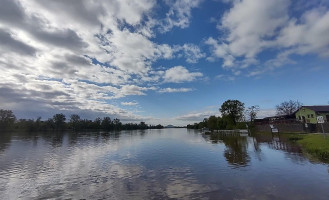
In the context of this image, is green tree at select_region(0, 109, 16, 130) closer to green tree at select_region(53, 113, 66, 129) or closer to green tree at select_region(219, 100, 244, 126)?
green tree at select_region(53, 113, 66, 129)

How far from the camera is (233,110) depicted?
11856 cm

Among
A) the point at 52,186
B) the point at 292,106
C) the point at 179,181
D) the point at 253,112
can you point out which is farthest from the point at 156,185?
the point at 292,106

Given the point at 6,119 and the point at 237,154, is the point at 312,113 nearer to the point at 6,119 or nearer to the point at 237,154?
the point at 237,154

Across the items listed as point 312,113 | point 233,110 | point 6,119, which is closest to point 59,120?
point 6,119

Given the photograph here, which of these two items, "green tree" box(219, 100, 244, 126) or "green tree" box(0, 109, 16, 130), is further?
"green tree" box(0, 109, 16, 130)

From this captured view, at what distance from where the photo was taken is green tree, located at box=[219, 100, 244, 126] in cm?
11775

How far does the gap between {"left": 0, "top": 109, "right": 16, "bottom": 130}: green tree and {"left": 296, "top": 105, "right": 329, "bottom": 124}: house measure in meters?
165

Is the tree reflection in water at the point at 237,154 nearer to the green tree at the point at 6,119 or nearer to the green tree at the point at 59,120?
the green tree at the point at 6,119

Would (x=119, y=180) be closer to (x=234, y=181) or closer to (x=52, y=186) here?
(x=52, y=186)

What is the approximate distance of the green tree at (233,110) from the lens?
11775 cm

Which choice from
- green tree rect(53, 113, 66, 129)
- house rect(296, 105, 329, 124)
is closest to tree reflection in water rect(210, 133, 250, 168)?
house rect(296, 105, 329, 124)

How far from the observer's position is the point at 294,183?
14844 mm

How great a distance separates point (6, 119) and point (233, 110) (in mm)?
147017

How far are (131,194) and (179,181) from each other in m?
4.49
